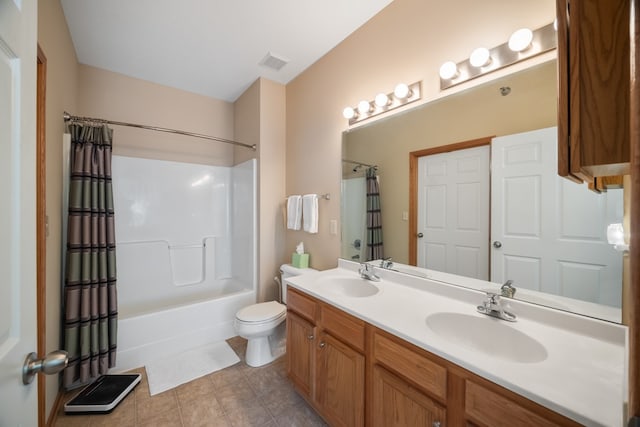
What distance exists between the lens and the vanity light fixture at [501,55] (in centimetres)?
112

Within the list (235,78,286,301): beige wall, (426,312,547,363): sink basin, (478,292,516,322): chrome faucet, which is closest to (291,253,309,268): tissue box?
(235,78,286,301): beige wall

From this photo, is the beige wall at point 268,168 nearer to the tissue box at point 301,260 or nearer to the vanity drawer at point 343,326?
the tissue box at point 301,260

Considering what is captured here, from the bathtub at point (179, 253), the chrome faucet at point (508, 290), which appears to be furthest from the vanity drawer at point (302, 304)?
the bathtub at point (179, 253)

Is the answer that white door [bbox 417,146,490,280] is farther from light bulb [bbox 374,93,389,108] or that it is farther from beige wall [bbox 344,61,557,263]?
light bulb [bbox 374,93,389,108]

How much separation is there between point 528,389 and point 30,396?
1252mm

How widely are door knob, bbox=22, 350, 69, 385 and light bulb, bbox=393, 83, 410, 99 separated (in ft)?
6.11

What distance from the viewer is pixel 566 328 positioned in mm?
1012

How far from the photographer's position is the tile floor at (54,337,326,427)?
5.07ft

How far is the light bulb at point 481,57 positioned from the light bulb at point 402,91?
0.38m

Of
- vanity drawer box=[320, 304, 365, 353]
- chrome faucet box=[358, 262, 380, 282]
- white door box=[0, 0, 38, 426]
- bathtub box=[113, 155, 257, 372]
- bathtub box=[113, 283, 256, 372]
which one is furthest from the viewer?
bathtub box=[113, 155, 257, 372]

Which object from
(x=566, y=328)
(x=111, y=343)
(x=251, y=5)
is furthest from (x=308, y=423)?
(x=251, y=5)

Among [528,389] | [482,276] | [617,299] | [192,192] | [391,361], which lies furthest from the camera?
[192,192]

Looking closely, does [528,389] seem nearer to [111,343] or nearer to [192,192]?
[111,343]

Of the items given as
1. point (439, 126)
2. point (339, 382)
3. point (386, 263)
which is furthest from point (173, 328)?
point (439, 126)
